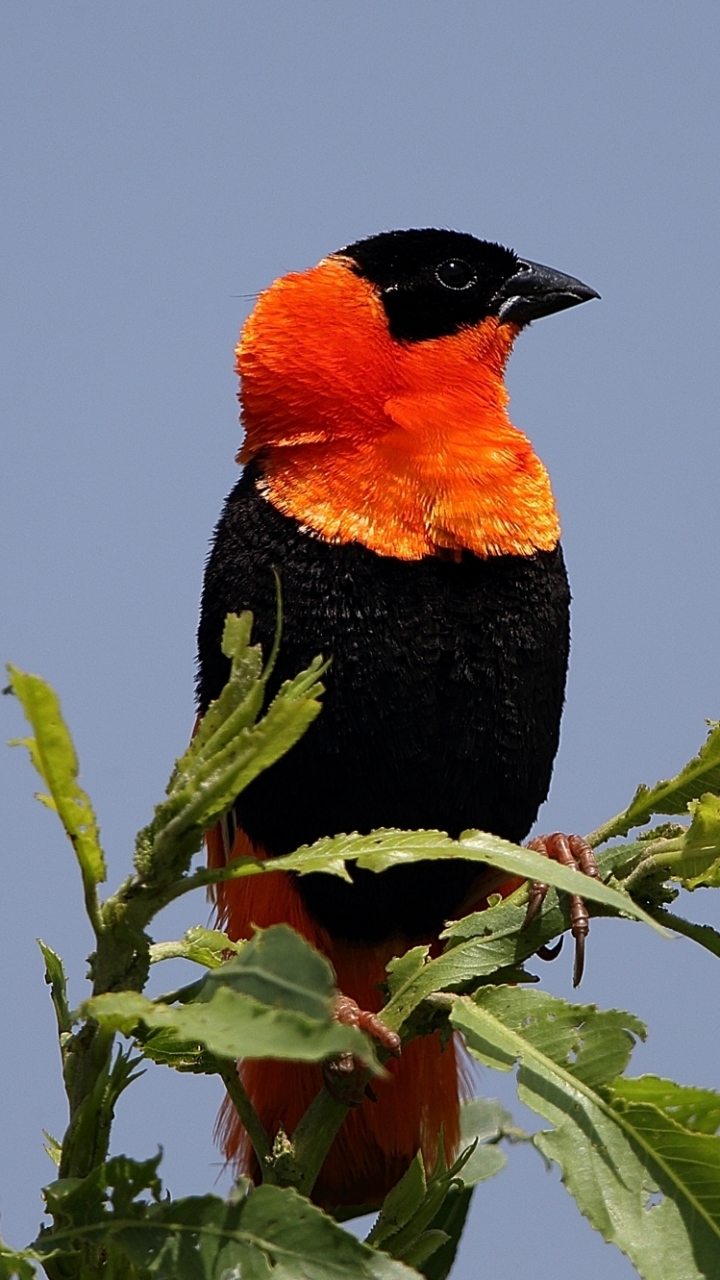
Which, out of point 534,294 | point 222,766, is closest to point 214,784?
point 222,766

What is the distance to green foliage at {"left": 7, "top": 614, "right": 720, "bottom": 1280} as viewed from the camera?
1763mm

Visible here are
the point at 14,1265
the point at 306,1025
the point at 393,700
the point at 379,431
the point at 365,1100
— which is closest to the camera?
the point at 306,1025

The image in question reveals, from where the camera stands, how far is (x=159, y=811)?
6.03 feet

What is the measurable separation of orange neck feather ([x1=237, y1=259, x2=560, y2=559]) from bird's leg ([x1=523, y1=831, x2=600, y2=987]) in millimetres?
891

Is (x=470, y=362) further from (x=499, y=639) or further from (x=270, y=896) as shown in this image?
(x=270, y=896)

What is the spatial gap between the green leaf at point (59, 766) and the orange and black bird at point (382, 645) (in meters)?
1.57

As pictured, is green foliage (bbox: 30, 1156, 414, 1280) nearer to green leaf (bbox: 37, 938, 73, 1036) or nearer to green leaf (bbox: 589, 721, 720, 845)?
green leaf (bbox: 37, 938, 73, 1036)

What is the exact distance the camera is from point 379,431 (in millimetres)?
3727

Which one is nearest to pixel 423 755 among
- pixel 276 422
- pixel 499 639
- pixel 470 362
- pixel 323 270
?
pixel 499 639

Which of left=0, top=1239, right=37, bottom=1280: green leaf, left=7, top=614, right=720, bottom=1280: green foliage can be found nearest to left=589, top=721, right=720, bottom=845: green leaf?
left=7, top=614, right=720, bottom=1280: green foliage

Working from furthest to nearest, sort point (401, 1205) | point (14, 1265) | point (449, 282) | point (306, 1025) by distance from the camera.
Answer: point (449, 282)
point (401, 1205)
point (14, 1265)
point (306, 1025)

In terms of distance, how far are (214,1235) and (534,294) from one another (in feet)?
10.4

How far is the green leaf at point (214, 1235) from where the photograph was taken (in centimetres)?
177

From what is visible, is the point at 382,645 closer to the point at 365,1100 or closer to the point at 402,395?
the point at 402,395
